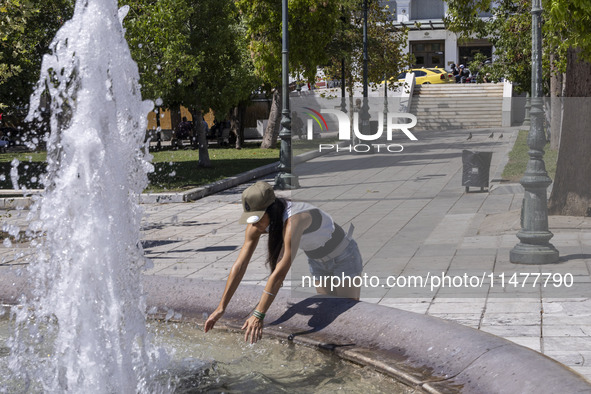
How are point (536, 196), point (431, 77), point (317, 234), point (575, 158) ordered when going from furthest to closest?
point (431, 77) < point (575, 158) < point (536, 196) < point (317, 234)

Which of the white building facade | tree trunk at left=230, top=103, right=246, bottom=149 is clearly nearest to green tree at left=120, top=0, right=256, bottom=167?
tree trunk at left=230, top=103, right=246, bottom=149

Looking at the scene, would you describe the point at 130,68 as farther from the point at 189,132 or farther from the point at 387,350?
the point at 189,132

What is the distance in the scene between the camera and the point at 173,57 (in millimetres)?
17109

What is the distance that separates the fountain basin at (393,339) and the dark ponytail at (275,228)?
68 cm

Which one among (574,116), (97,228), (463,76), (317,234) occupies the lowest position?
(317,234)

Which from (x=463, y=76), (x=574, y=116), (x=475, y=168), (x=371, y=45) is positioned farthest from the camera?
(x=463, y=76)

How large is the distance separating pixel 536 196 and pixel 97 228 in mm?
4929

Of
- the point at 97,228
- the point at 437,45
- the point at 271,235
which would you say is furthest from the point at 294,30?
the point at 437,45

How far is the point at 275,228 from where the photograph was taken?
199 inches

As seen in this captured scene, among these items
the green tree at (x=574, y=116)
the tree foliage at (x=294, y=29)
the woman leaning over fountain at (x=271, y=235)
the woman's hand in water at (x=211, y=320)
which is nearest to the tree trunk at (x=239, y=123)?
the tree foliage at (x=294, y=29)

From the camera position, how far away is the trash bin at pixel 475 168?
719cm

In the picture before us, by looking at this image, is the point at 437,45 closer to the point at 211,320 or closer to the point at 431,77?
the point at 431,77

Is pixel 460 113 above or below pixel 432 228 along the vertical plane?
above

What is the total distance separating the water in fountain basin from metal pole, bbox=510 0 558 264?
4.16 meters
